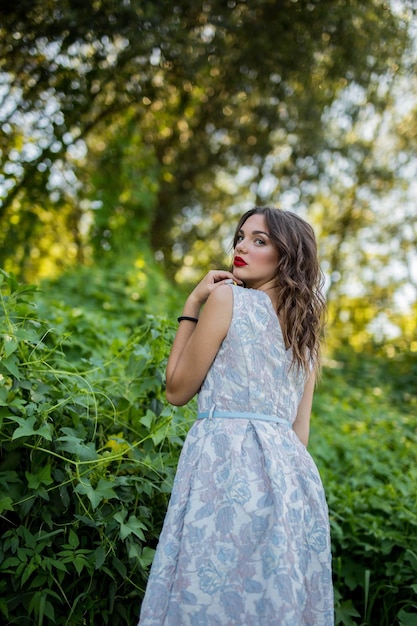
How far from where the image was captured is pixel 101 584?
2357 millimetres

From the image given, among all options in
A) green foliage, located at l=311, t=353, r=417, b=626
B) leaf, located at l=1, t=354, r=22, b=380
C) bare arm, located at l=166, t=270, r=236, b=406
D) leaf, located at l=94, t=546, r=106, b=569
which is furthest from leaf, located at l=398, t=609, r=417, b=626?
leaf, located at l=1, t=354, r=22, b=380

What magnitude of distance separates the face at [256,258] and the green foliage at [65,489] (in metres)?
0.64

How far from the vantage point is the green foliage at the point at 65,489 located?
2201 millimetres

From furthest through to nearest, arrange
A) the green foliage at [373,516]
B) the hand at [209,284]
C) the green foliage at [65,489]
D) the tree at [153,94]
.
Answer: the tree at [153,94] < the green foliage at [373,516] < the green foliage at [65,489] < the hand at [209,284]

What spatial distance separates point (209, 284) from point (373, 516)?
1642 mm

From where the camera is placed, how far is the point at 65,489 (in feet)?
7.43

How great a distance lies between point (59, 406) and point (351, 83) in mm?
5651

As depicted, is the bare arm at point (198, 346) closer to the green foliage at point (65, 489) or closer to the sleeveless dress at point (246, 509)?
the sleeveless dress at point (246, 509)

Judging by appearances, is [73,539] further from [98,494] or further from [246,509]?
[246,509]

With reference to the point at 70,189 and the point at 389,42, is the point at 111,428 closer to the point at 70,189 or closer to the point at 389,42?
the point at 389,42

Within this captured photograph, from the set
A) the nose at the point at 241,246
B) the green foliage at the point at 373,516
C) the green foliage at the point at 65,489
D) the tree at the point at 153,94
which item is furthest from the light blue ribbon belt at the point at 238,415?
the tree at the point at 153,94

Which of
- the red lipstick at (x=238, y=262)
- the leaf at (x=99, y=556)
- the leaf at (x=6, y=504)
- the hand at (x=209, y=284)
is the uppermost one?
the red lipstick at (x=238, y=262)

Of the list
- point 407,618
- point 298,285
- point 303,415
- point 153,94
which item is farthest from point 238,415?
point 153,94

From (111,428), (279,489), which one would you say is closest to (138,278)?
(111,428)
